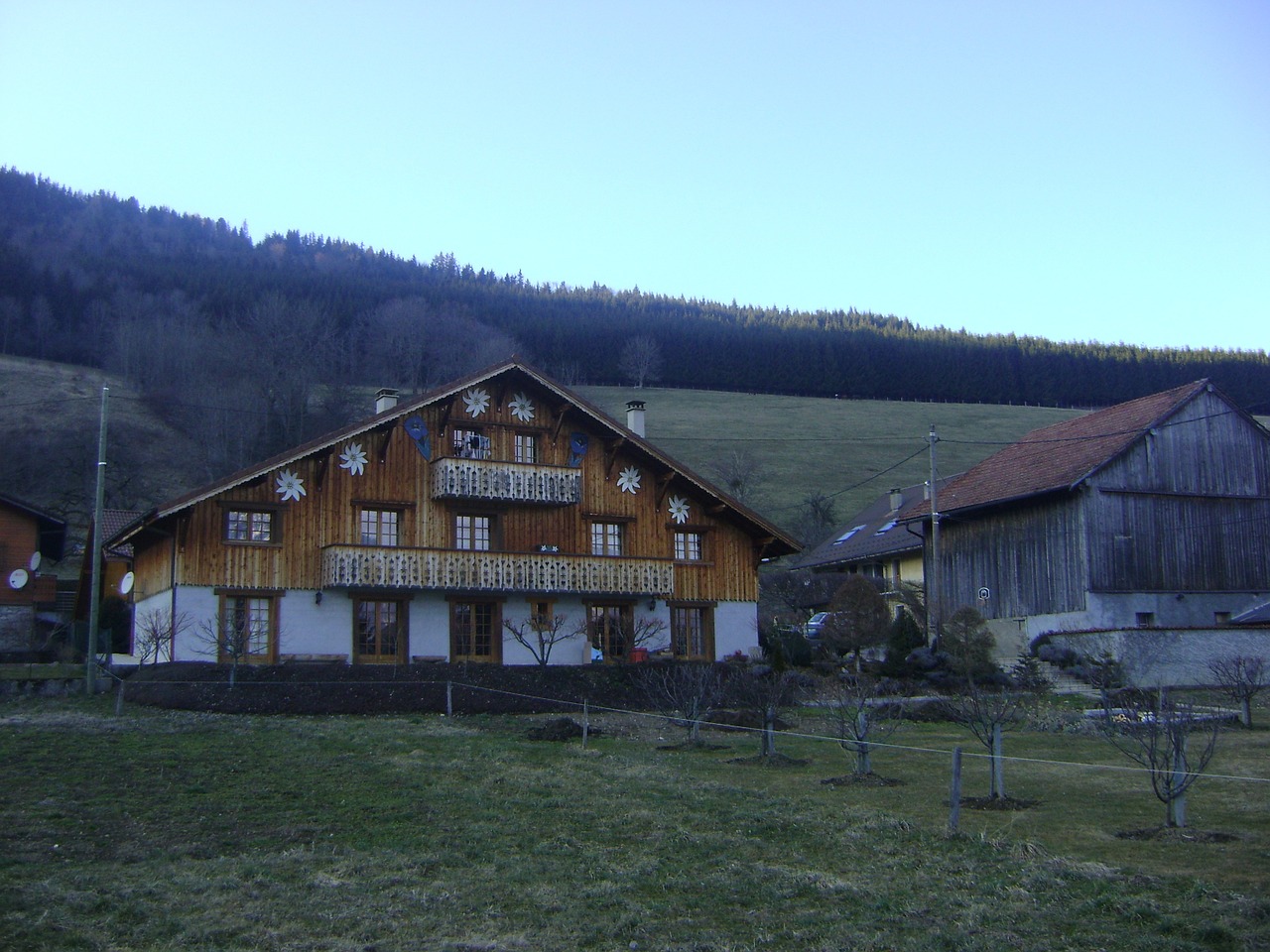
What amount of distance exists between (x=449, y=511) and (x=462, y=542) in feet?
3.20

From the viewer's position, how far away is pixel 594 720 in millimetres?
25938

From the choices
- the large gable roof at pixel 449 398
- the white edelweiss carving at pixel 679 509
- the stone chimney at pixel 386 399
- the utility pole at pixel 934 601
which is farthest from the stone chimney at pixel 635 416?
the utility pole at pixel 934 601

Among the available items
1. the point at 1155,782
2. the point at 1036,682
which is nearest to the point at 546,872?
the point at 1155,782

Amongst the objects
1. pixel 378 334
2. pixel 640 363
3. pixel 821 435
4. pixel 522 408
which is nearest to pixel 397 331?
pixel 378 334

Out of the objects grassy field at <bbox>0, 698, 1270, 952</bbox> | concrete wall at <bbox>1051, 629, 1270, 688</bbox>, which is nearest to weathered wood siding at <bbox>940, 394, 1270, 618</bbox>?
concrete wall at <bbox>1051, 629, 1270, 688</bbox>

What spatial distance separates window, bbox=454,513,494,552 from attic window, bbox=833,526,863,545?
98.2 feet

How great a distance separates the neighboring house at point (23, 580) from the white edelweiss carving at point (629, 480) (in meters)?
19.3

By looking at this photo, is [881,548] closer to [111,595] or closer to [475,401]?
[475,401]

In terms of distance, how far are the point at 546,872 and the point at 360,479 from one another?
22209 millimetres

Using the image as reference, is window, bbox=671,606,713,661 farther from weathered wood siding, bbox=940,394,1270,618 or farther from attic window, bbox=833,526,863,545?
attic window, bbox=833,526,863,545

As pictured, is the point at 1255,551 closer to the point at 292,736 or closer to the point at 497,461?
the point at 497,461

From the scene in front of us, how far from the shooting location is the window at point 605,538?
120ft

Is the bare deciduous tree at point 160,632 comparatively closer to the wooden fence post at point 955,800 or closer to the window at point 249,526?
the window at point 249,526

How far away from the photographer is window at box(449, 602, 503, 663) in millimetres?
33781
